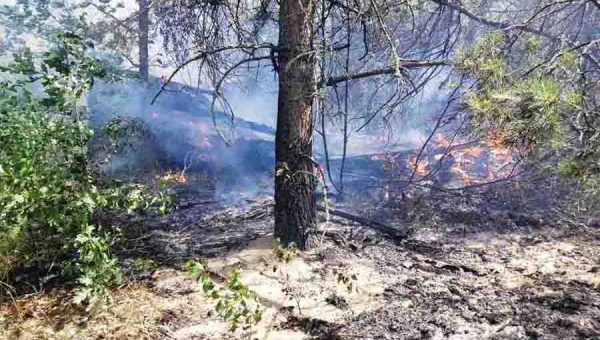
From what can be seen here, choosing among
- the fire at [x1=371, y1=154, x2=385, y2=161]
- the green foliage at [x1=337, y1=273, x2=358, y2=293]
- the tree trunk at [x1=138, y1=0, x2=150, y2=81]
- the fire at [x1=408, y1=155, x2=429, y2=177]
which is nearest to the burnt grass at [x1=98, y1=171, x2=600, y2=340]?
the green foliage at [x1=337, y1=273, x2=358, y2=293]

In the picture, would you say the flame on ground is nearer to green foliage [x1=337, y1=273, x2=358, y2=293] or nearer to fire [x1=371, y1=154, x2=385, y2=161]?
fire [x1=371, y1=154, x2=385, y2=161]

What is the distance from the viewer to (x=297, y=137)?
475 cm

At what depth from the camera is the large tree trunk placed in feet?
15.0

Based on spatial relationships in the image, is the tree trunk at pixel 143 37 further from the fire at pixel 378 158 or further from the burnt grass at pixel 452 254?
the fire at pixel 378 158

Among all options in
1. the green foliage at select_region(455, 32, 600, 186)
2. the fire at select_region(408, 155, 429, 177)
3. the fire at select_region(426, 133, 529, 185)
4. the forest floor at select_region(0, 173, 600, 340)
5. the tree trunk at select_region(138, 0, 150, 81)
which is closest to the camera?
the green foliage at select_region(455, 32, 600, 186)

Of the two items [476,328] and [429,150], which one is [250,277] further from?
[429,150]

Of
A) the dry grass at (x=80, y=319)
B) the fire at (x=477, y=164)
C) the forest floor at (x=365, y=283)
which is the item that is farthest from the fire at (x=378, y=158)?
the dry grass at (x=80, y=319)

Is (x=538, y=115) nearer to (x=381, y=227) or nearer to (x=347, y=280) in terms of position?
(x=347, y=280)

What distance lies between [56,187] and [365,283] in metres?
3.12

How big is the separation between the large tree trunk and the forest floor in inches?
17.7

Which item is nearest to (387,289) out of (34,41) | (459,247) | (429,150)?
(459,247)

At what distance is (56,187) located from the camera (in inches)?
144

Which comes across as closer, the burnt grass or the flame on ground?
the burnt grass

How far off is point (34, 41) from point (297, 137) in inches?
995
